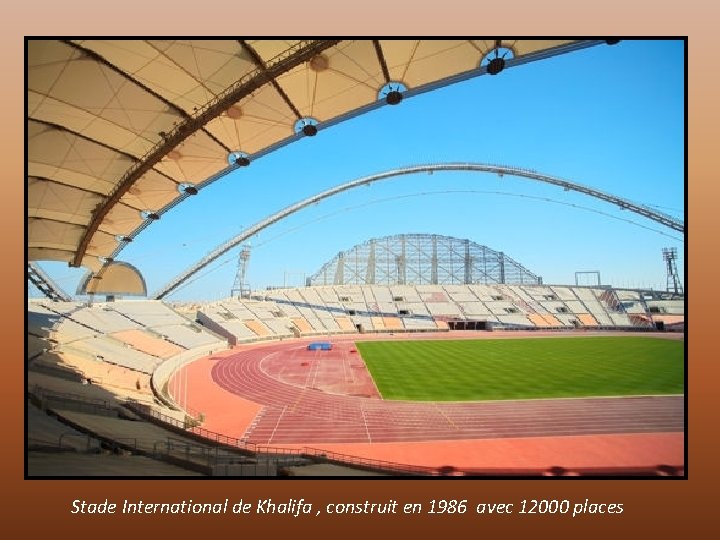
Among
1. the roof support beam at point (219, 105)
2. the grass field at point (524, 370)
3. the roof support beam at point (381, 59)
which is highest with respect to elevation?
the roof support beam at point (381, 59)

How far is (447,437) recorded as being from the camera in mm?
14453

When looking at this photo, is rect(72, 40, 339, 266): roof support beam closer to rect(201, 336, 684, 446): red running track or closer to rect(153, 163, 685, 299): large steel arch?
rect(201, 336, 684, 446): red running track

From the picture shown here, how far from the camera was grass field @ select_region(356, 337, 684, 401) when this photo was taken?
20.5 meters

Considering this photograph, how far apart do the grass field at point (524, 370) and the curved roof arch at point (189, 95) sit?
15685 millimetres

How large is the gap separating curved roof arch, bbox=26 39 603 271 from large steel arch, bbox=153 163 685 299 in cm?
3877

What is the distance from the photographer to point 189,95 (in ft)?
35.5

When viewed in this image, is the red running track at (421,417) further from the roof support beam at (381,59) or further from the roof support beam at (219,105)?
the roof support beam at (381,59)

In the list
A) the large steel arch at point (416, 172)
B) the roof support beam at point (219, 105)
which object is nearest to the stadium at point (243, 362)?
the roof support beam at point (219, 105)

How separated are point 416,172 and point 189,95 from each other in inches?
1974

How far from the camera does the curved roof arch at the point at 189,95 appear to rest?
919cm

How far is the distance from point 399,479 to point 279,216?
5149 centimetres

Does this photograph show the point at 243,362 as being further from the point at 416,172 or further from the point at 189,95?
the point at 416,172

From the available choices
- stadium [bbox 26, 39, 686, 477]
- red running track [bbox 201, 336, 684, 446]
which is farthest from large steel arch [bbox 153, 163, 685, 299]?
red running track [bbox 201, 336, 684, 446]

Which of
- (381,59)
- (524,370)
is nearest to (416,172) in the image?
(524,370)
